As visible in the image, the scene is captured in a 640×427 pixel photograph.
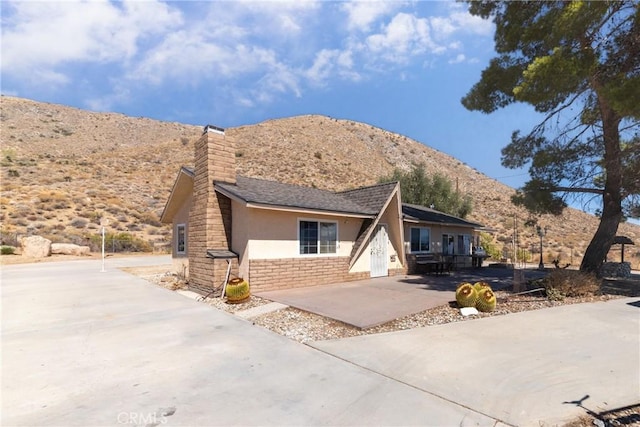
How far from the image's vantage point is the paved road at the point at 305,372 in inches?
148

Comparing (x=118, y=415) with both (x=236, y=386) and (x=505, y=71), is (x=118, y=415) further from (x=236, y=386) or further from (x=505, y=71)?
(x=505, y=71)

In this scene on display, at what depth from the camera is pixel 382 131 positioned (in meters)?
64.4

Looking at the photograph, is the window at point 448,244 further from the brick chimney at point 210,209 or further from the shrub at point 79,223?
the shrub at point 79,223

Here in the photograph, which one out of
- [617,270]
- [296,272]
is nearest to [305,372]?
[296,272]

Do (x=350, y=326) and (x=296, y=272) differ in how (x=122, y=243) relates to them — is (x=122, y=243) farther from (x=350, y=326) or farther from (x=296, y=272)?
(x=350, y=326)

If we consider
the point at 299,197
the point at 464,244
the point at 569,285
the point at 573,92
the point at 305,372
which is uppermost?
the point at 573,92

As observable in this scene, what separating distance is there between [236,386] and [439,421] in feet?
8.03

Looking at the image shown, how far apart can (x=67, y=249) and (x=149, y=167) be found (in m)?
22.0

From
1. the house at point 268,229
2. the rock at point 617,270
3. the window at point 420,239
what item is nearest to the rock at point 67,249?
the house at point 268,229

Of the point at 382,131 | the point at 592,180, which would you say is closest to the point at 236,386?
the point at 592,180

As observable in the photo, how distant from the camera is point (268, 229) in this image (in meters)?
11.2

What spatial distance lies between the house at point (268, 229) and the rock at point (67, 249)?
1574 cm

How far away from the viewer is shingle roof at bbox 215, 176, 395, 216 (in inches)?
433

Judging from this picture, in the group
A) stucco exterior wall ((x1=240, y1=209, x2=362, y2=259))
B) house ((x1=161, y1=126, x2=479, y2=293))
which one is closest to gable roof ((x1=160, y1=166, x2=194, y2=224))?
house ((x1=161, y1=126, x2=479, y2=293))
